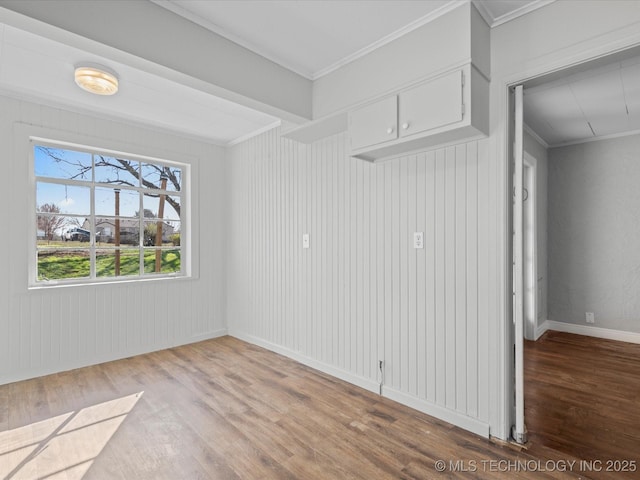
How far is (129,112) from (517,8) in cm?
354

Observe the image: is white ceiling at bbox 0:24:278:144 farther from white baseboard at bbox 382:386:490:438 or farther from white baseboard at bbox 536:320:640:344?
white baseboard at bbox 536:320:640:344

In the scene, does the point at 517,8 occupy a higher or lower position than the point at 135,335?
higher

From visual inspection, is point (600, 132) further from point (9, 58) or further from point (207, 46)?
point (9, 58)

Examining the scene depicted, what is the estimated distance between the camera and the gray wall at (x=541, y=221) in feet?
14.9

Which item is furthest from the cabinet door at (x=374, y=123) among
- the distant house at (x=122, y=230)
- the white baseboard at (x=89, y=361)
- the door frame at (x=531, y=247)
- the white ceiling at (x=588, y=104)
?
the white baseboard at (x=89, y=361)

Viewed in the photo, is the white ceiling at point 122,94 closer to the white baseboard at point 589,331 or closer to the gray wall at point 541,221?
the gray wall at point 541,221

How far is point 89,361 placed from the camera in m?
3.53

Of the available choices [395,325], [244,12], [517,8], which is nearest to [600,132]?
[517,8]

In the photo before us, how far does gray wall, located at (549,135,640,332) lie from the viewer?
4.28 m

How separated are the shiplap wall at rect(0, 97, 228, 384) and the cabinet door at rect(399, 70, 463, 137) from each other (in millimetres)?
3066

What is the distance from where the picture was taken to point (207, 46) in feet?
7.59

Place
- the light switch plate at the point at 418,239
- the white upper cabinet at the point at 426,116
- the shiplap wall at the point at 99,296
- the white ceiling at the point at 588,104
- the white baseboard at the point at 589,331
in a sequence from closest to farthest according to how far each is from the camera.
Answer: the white upper cabinet at the point at 426,116 < the light switch plate at the point at 418,239 < the white ceiling at the point at 588,104 < the shiplap wall at the point at 99,296 < the white baseboard at the point at 589,331

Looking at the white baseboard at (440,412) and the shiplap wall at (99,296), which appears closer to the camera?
the white baseboard at (440,412)

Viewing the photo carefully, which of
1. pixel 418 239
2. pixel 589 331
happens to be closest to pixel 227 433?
pixel 418 239
